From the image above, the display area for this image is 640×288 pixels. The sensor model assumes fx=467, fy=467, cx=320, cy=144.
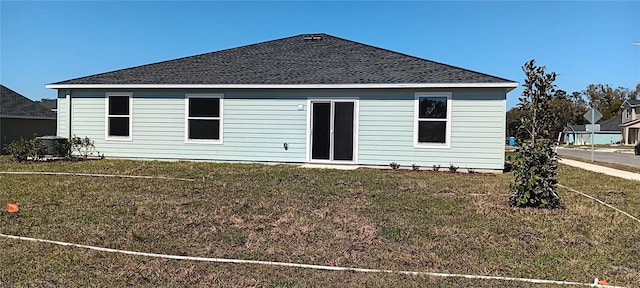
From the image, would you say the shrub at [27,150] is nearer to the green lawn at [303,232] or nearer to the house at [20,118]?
the green lawn at [303,232]

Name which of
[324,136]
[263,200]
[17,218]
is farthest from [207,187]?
[324,136]

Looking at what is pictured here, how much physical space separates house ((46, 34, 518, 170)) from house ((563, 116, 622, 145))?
1987 inches

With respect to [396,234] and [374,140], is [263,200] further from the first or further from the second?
[374,140]

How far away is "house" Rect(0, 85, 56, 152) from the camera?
1922cm

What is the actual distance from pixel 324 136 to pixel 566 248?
847 centimetres

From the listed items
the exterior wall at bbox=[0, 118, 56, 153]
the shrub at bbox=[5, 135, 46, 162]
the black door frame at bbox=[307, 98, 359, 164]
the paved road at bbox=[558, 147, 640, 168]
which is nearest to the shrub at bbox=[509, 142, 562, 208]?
the black door frame at bbox=[307, 98, 359, 164]

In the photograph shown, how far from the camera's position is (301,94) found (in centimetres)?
1274

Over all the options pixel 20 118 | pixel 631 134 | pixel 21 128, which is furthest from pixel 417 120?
pixel 631 134

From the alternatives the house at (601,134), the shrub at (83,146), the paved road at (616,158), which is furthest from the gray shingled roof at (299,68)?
the house at (601,134)

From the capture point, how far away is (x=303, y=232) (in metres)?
5.23

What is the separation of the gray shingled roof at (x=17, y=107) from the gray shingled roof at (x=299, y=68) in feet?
24.4

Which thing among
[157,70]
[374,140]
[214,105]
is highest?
[157,70]

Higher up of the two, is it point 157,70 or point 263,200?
point 157,70

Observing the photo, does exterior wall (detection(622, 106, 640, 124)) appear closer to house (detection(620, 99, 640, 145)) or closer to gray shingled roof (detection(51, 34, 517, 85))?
house (detection(620, 99, 640, 145))
